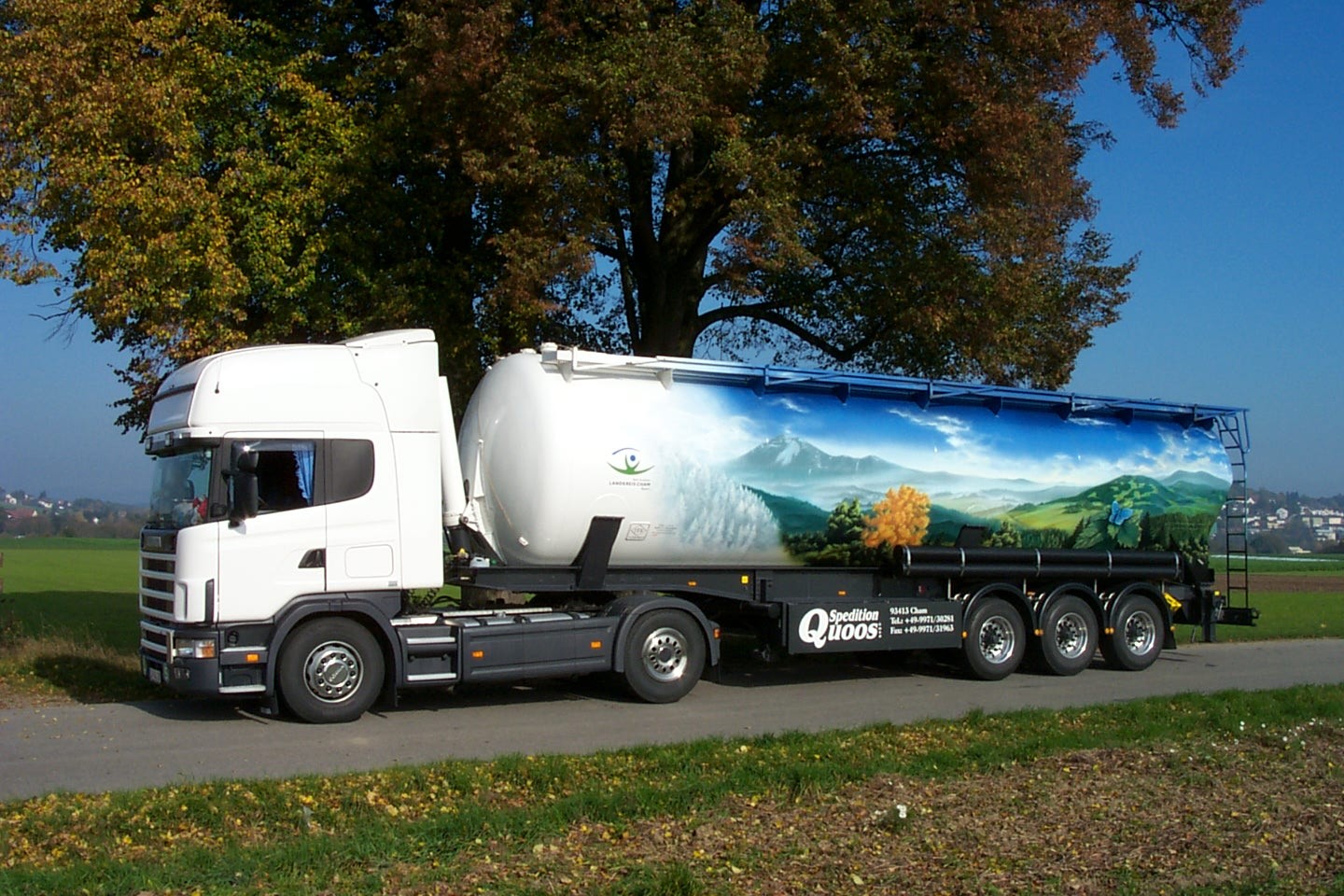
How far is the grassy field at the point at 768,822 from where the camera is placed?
655cm

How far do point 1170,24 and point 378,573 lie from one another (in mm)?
14543

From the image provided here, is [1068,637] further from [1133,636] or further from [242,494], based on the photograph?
[242,494]

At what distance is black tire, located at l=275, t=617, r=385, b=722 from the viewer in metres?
11.8

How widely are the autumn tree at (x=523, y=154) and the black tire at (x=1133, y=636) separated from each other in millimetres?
3799

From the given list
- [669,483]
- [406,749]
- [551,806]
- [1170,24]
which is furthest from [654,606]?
[1170,24]

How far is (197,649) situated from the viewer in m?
11.5

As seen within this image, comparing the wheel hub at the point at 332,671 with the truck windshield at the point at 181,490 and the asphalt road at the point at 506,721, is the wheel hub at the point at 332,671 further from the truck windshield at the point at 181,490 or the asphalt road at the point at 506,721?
the truck windshield at the point at 181,490

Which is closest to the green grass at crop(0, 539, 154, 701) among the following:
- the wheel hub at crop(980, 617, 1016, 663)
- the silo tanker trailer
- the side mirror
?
the silo tanker trailer

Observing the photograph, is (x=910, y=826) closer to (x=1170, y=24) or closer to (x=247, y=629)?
(x=247, y=629)

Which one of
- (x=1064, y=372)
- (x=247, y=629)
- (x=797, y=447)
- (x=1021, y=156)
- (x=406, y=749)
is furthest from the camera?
(x=1064, y=372)

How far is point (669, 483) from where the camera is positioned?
45.1 feet

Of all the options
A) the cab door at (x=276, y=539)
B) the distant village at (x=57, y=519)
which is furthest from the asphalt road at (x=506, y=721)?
the distant village at (x=57, y=519)

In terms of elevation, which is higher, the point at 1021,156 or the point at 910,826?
the point at 1021,156

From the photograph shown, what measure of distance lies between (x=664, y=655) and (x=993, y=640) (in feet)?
15.9
